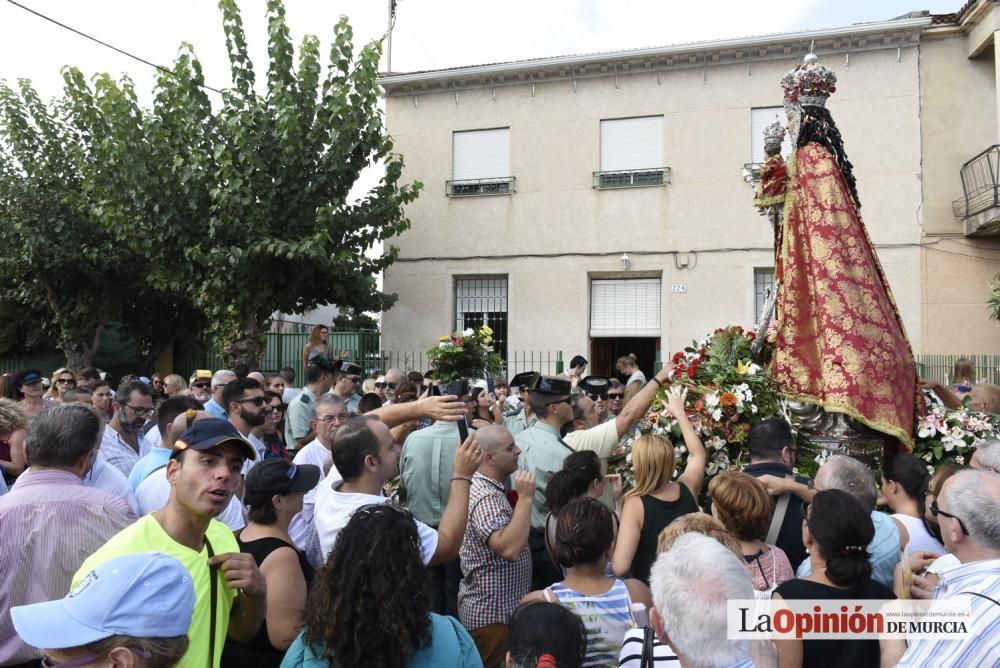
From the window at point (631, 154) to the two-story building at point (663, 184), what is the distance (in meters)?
0.04

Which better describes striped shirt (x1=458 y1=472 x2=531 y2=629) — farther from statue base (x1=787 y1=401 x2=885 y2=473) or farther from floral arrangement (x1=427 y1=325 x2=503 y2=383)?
floral arrangement (x1=427 y1=325 x2=503 y2=383)

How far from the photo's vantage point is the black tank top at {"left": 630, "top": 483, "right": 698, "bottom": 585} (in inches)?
157

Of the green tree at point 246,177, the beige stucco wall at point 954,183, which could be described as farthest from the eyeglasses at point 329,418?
the beige stucco wall at point 954,183

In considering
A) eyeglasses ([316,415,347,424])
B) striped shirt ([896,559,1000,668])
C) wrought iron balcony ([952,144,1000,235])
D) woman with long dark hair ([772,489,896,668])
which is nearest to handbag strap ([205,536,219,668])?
woman with long dark hair ([772,489,896,668])

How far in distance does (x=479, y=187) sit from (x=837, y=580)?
586 inches

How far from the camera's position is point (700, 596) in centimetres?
247

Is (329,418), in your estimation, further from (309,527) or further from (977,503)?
(977,503)

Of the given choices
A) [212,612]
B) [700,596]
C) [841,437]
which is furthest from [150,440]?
[841,437]

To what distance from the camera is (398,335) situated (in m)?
17.7

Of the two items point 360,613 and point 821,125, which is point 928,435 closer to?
point 821,125

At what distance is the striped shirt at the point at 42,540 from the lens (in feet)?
9.94

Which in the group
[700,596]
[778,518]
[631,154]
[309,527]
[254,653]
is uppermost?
[631,154]

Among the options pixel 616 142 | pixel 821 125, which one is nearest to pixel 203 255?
pixel 616 142

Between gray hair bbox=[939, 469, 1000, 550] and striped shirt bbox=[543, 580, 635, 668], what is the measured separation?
125 cm
